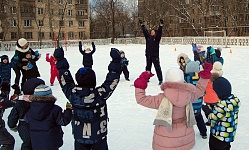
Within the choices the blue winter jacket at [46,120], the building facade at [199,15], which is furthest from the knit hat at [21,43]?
the building facade at [199,15]

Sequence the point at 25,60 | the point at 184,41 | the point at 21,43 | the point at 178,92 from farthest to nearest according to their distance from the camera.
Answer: the point at 184,41
the point at 25,60
the point at 21,43
the point at 178,92

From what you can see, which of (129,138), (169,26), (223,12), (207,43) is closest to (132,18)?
(169,26)

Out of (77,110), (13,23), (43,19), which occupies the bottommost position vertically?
(77,110)

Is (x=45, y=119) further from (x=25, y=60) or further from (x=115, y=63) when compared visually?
(x=25, y=60)

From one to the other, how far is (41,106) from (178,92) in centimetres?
149

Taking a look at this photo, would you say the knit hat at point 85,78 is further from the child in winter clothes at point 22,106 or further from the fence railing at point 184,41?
the fence railing at point 184,41

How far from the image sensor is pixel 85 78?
10.2ft

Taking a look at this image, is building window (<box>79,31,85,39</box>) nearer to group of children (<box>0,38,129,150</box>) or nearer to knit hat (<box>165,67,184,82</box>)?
group of children (<box>0,38,129,150</box>)

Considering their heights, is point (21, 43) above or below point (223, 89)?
above

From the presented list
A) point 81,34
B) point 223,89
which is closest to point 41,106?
point 223,89

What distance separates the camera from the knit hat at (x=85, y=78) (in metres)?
3.12

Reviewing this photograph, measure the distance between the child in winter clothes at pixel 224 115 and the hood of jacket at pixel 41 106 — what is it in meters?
1.91

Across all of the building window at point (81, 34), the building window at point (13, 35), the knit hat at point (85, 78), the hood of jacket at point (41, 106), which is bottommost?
the hood of jacket at point (41, 106)

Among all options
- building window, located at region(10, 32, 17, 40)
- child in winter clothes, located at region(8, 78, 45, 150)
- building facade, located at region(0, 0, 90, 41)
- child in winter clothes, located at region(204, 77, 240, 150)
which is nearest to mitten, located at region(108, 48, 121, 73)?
child in winter clothes, located at region(8, 78, 45, 150)
